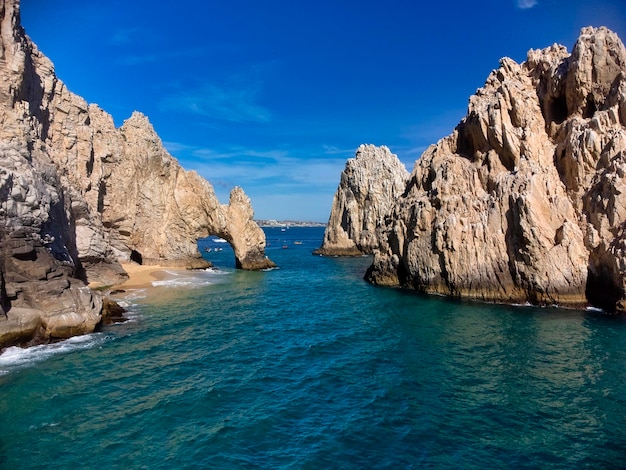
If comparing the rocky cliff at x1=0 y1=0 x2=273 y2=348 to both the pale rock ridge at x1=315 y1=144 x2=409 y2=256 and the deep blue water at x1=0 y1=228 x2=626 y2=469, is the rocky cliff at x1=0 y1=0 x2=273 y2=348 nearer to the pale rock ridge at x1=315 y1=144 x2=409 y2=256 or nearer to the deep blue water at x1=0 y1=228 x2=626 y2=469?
the deep blue water at x1=0 y1=228 x2=626 y2=469

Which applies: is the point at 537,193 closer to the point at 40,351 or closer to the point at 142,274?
the point at 40,351

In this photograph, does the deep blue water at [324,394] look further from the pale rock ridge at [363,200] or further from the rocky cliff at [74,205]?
the pale rock ridge at [363,200]

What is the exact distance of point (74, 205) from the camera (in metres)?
43.4

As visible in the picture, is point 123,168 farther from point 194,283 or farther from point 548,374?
point 548,374

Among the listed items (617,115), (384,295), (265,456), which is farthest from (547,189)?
(265,456)

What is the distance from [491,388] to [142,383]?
16956 mm

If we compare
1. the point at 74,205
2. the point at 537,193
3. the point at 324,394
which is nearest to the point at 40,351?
the point at 324,394

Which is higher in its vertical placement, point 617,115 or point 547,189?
point 617,115

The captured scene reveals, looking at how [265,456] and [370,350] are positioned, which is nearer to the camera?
[265,456]

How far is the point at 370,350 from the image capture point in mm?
27312

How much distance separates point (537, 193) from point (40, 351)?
41.2 metres

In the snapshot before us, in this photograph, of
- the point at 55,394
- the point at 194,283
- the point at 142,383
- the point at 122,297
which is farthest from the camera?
the point at 194,283

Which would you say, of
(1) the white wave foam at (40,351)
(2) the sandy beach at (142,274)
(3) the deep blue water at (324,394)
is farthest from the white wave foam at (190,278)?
(1) the white wave foam at (40,351)

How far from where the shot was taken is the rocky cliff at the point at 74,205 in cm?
2730
